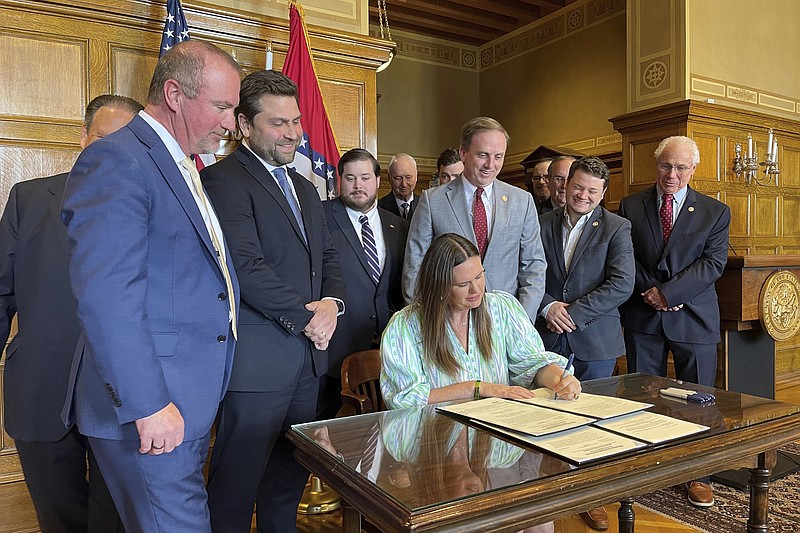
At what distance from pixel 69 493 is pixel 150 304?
3.09ft

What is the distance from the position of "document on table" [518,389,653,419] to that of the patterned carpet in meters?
1.43

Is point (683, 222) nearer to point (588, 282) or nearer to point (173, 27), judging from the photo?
point (588, 282)

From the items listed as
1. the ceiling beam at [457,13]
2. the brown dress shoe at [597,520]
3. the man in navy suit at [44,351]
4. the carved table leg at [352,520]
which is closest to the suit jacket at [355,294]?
the man in navy suit at [44,351]

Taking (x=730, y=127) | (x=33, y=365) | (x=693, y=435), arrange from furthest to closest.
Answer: (x=730, y=127) < (x=33, y=365) < (x=693, y=435)

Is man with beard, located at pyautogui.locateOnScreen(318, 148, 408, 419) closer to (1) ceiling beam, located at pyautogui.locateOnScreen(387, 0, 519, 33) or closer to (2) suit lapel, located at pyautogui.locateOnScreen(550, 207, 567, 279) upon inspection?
(2) suit lapel, located at pyautogui.locateOnScreen(550, 207, 567, 279)

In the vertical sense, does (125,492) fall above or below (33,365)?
below

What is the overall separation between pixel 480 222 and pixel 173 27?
1821 mm

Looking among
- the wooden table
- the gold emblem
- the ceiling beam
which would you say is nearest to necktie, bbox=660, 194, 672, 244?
the gold emblem

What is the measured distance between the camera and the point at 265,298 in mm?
1931

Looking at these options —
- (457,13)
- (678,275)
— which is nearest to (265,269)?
(678,275)

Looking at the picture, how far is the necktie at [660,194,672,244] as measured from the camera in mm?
3164

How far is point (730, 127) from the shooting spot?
6.16m

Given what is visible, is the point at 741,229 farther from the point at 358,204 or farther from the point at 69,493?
the point at 69,493

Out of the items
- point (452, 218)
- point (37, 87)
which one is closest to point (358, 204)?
point (452, 218)
